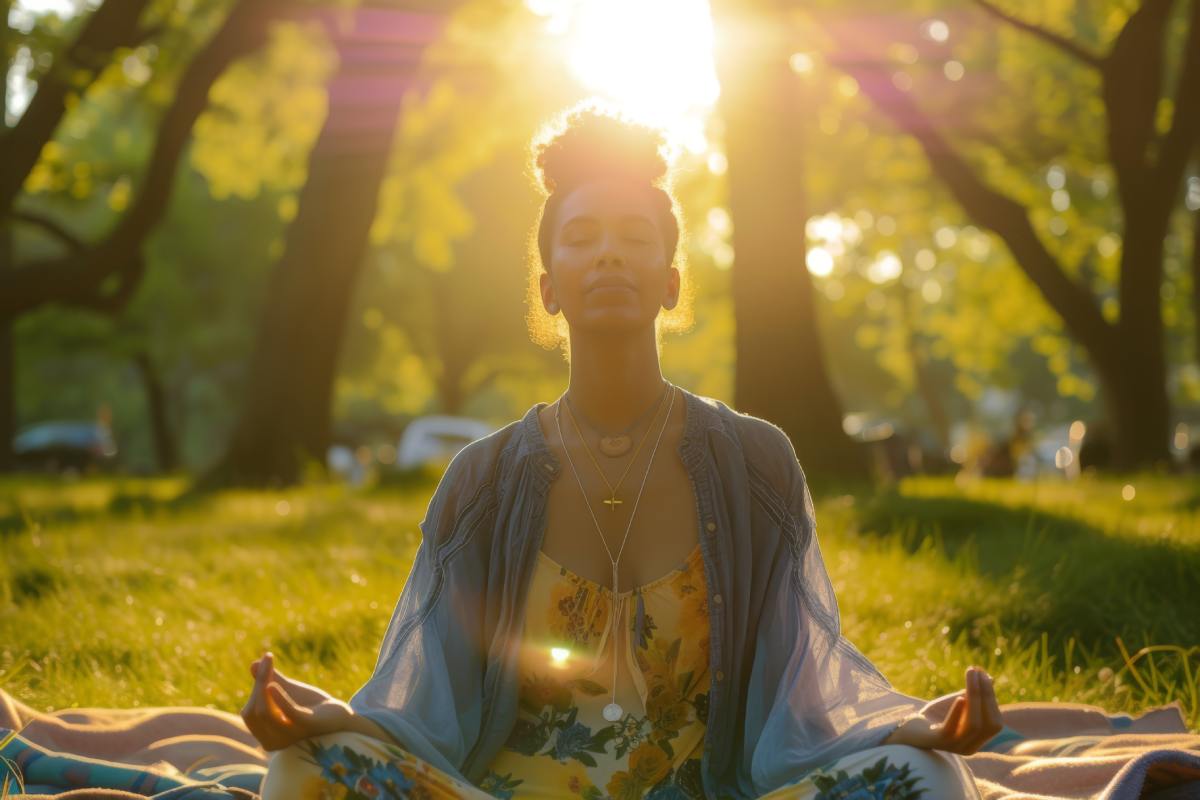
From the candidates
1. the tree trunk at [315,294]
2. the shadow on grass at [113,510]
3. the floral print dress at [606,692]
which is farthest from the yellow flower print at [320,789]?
the tree trunk at [315,294]

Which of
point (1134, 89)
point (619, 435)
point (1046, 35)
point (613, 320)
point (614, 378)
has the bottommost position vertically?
point (619, 435)

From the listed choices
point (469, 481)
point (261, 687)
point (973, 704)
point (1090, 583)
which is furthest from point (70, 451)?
point (973, 704)

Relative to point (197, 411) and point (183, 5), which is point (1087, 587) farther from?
point (197, 411)

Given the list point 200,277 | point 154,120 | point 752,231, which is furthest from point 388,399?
point 752,231

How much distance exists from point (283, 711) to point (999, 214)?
50.8 ft

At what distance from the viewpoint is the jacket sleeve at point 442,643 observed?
3432 millimetres

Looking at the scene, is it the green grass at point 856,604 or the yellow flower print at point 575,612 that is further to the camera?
the green grass at point 856,604

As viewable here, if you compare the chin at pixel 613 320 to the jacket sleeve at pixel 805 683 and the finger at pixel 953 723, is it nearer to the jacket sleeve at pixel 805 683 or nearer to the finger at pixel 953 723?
the jacket sleeve at pixel 805 683

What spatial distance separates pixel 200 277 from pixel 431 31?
2409 cm

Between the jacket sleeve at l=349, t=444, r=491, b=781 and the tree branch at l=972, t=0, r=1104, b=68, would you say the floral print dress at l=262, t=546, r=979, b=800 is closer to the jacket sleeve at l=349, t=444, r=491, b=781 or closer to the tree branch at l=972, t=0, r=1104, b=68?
the jacket sleeve at l=349, t=444, r=491, b=781

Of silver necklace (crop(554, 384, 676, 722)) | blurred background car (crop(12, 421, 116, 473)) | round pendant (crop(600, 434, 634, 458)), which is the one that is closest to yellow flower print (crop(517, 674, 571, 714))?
silver necklace (crop(554, 384, 676, 722))

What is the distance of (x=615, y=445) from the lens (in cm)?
378

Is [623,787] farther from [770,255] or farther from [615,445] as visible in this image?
[770,255]

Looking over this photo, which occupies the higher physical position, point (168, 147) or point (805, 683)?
point (168, 147)
